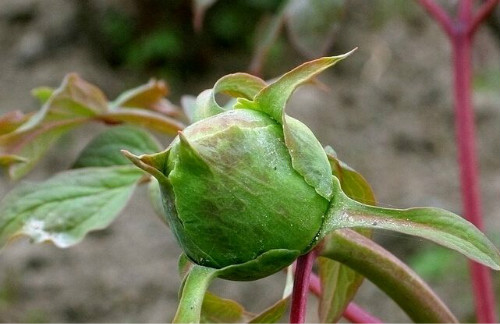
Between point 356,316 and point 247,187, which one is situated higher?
point 247,187

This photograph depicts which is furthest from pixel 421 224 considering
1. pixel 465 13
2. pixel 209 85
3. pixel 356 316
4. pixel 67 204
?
pixel 209 85

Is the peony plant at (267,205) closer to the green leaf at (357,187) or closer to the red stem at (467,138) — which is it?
the green leaf at (357,187)

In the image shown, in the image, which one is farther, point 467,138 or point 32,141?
point 467,138

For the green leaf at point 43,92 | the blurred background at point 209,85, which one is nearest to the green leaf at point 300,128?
the green leaf at point 43,92

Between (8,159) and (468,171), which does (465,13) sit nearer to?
(468,171)

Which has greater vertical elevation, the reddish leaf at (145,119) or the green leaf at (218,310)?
the green leaf at (218,310)

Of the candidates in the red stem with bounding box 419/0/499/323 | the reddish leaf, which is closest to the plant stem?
the reddish leaf
